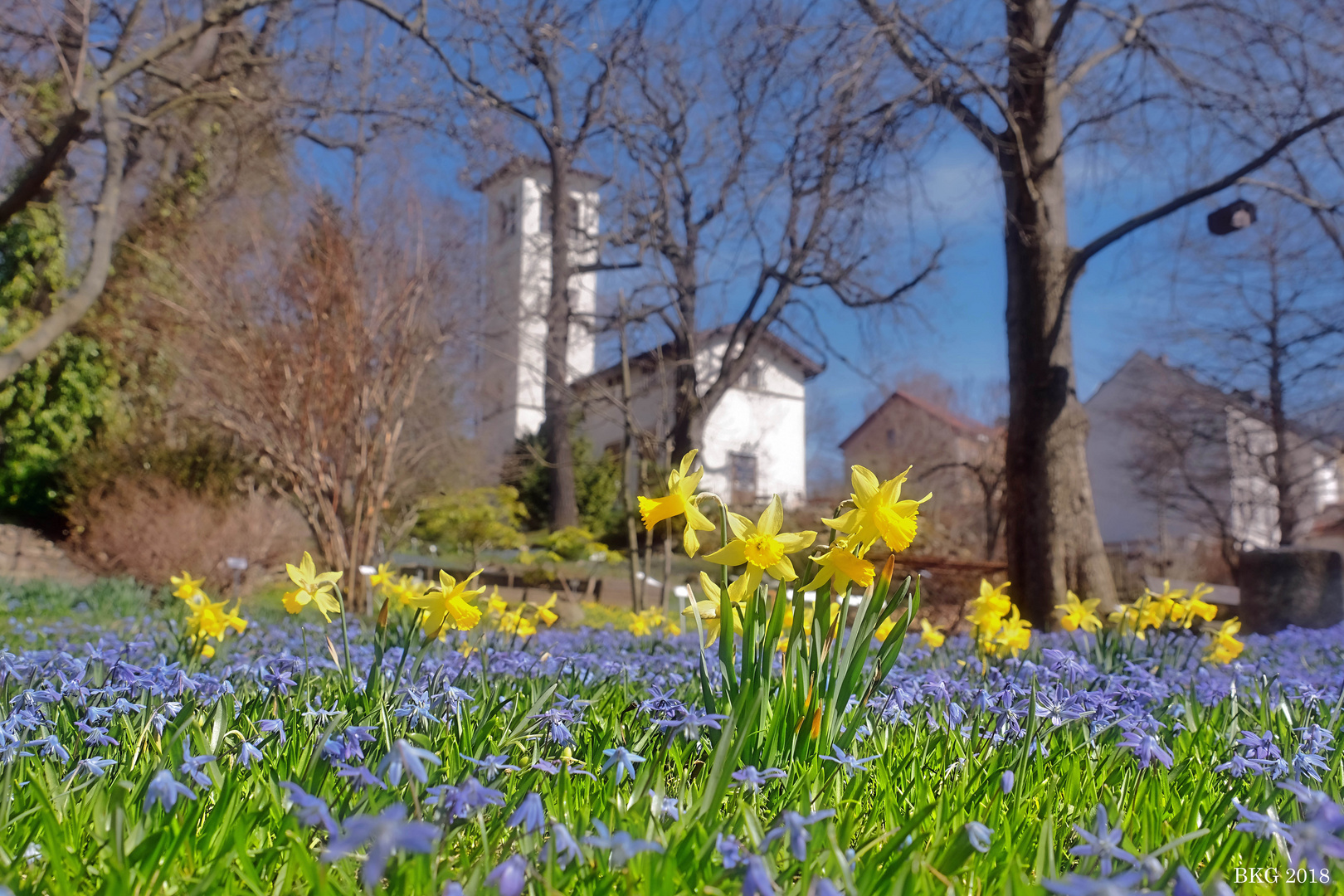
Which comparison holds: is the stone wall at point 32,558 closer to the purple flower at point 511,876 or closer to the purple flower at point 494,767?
the purple flower at point 494,767

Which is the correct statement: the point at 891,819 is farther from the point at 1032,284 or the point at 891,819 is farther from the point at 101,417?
the point at 101,417

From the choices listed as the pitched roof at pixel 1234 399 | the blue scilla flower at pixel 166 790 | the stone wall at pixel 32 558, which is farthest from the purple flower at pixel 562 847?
the pitched roof at pixel 1234 399

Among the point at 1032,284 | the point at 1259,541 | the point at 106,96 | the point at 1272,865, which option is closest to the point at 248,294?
the point at 106,96

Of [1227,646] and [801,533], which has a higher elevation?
[801,533]

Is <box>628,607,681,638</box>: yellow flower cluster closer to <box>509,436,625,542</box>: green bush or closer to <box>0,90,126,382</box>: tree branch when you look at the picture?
<box>0,90,126,382</box>: tree branch

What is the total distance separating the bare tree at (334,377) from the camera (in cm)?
758

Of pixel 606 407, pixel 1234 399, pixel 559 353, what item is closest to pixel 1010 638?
pixel 559 353

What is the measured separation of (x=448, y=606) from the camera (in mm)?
2096

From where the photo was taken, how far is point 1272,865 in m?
1.29

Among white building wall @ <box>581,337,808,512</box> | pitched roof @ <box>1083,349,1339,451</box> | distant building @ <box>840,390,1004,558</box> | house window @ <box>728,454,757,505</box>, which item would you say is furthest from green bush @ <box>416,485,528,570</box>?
pitched roof @ <box>1083,349,1339,451</box>

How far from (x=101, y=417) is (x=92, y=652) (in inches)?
530

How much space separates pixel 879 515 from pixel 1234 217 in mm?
6723

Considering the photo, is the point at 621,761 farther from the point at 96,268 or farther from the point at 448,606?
the point at 96,268

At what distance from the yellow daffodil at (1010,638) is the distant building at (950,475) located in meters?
2.97
